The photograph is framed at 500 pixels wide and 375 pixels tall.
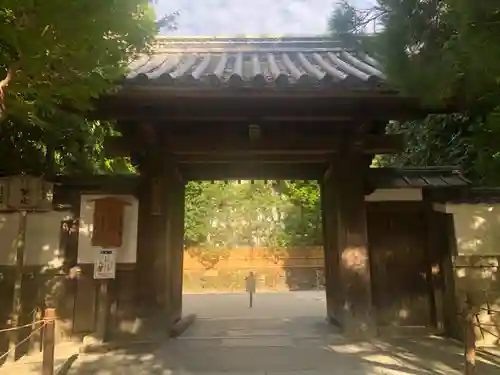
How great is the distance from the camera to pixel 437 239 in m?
5.61

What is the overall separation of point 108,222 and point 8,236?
3.95 feet

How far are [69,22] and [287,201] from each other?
850 inches

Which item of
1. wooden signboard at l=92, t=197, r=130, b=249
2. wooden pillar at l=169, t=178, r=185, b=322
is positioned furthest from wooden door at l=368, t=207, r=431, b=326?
wooden signboard at l=92, t=197, r=130, b=249

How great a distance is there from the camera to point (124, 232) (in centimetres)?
536

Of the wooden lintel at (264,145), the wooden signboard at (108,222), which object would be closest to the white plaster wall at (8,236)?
the wooden signboard at (108,222)

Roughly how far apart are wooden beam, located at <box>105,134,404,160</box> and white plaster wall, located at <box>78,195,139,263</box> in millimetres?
640

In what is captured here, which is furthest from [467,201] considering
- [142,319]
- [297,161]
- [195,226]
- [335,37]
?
[195,226]

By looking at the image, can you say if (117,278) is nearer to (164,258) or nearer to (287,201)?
(164,258)

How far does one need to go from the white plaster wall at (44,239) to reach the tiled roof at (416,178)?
3933 millimetres

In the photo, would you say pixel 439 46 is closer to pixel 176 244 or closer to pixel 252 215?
pixel 176 244

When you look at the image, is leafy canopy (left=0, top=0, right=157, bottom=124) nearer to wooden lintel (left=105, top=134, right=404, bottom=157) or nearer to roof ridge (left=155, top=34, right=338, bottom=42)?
wooden lintel (left=105, top=134, right=404, bottom=157)

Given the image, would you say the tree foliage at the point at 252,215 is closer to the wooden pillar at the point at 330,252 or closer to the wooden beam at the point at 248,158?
the wooden pillar at the point at 330,252

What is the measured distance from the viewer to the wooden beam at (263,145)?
5316mm

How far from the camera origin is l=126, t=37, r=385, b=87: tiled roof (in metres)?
4.14
